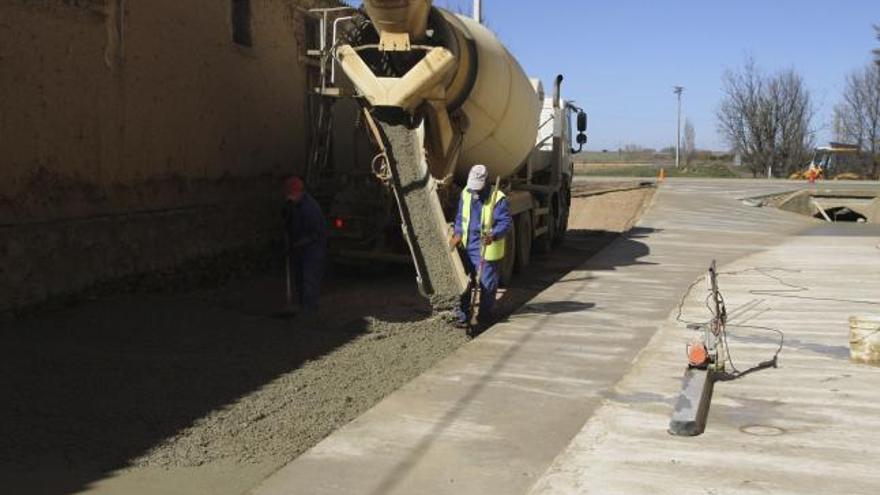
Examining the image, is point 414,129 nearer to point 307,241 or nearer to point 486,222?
point 486,222

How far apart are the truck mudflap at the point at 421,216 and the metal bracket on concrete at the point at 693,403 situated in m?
3.26

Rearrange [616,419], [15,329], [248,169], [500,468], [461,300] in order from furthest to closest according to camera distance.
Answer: [248,169]
[461,300]
[15,329]
[616,419]
[500,468]

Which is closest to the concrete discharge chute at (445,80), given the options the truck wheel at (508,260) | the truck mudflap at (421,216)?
the truck mudflap at (421,216)

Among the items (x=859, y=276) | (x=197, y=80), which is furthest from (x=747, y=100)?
(x=197, y=80)

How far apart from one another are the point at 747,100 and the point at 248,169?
68.3 metres

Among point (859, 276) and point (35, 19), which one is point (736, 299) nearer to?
point (859, 276)

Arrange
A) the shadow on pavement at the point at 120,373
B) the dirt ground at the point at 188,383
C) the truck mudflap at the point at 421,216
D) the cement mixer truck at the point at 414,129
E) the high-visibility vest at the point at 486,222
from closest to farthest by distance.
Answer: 1. the dirt ground at the point at 188,383
2. the shadow on pavement at the point at 120,373
3. the high-visibility vest at the point at 486,222
4. the truck mudflap at the point at 421,216
5. the cement mixer truck at the point at 414,129

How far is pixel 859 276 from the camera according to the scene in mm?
13648

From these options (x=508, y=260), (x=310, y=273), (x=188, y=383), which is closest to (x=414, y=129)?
(x=310, y=273)

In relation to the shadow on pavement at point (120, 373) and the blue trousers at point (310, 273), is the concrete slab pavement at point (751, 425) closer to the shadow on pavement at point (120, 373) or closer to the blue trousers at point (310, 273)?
the shadow on pavement at point (120, 373)

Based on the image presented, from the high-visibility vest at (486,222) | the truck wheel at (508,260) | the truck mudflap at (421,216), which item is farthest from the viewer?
the truck wheel at (508,260)

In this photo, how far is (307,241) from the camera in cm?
970

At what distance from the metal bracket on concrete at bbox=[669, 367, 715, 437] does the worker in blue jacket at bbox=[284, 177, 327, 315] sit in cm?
438

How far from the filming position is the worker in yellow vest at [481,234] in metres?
Answer: 9.45
